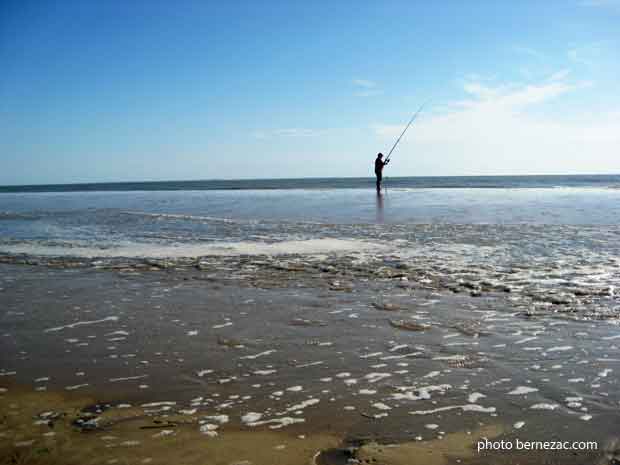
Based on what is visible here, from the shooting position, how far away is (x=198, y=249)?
11.1 metres

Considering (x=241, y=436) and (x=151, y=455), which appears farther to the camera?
(x=241, y=436)

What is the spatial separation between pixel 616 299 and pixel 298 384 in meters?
4.58

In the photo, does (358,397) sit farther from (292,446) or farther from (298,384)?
(292,446)

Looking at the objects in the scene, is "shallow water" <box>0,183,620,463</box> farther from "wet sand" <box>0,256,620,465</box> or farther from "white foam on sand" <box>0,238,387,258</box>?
"white foam on sand" <box>0,238,387,258</box>

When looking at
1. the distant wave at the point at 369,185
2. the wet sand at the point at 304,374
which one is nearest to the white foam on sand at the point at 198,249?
the wet sand at the point at 304,374

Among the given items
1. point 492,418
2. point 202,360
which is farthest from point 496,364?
point 202,360

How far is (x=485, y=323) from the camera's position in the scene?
5.27 metres

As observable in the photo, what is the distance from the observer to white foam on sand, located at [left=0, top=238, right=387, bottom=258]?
1041 cm

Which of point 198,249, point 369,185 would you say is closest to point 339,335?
point 198,249

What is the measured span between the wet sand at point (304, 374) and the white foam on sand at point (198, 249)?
11.0 feet

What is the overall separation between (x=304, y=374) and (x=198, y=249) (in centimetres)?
755

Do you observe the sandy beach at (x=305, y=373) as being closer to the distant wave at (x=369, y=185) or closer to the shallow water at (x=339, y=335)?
the shallow water at (x=339, y=335)

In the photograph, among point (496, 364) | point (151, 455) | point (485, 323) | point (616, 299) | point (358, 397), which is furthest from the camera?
point (616, 299)

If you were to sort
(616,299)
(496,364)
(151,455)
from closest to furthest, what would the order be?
(151,455) < (496,364) < (616,299)
